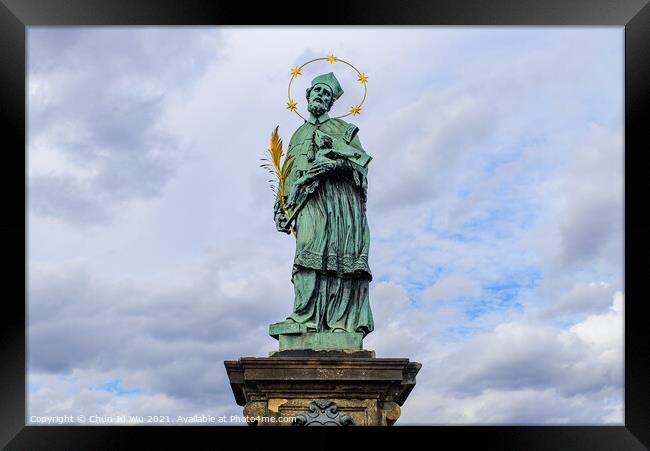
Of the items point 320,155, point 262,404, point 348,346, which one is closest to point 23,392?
point 262,404

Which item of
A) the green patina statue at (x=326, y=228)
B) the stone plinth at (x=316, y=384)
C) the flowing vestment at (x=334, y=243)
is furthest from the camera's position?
the flowing vestment at (x=334, y=243)

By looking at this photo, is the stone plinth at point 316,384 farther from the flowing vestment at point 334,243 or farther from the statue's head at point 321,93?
the statue's head at point 321,93

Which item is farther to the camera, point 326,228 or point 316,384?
point 326,228

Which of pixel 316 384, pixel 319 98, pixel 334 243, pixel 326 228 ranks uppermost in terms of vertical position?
pixel 319 98

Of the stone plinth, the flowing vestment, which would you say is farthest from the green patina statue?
the stone plinth

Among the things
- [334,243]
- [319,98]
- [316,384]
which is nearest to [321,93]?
[319,98]

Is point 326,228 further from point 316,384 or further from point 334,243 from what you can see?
point 316,384

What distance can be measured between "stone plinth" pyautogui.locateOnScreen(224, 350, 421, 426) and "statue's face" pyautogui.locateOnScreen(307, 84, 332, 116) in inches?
139

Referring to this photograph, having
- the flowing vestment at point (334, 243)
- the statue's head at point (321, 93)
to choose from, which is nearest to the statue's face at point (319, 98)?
the statue's head at point (321, 93)

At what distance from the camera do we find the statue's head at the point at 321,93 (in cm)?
1667

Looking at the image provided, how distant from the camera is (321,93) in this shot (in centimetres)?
1669

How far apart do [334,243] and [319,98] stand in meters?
2.07

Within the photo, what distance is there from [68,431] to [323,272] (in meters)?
4.29

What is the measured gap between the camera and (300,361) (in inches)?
597
